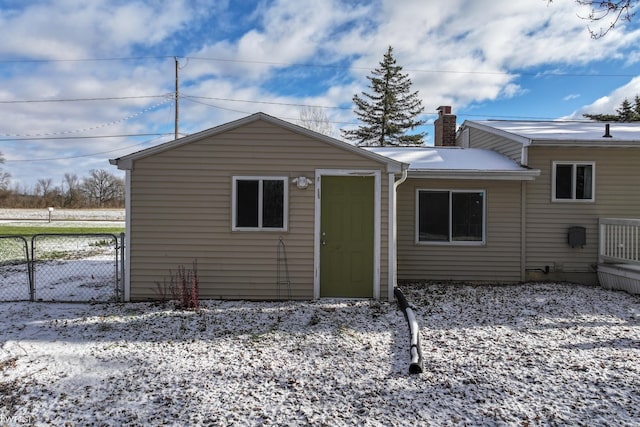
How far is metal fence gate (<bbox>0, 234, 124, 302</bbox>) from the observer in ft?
21.5

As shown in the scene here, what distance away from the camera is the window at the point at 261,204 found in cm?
650

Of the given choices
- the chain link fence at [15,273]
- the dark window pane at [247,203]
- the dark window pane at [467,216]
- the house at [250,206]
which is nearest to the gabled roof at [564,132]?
the dark window pane at [467,216]

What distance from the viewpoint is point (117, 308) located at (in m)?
6.11

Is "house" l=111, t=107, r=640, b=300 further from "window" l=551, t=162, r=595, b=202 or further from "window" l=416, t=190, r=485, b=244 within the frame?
"window" l=551, t=162, r=595, b=202

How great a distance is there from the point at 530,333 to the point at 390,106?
24.0 meters

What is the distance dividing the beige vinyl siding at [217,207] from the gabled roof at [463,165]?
86.6 inches

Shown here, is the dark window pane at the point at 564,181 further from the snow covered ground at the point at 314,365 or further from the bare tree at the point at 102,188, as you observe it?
the bare tree at the point at 102,188

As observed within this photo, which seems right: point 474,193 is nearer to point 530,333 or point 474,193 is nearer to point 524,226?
point 524,226

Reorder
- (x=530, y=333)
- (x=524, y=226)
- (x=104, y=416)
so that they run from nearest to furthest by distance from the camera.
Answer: (x=104, y=416) < (x=530, y=333) < (x=524, y=226)

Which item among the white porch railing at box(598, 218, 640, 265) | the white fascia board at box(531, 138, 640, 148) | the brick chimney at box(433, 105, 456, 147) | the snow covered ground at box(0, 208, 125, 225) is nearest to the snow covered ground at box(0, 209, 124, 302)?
the white fascia board at box(531, 138, 640, 148)

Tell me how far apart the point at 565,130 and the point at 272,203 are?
24.8ft

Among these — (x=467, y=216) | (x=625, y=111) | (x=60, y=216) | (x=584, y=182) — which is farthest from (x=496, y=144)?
(x=60, y=216)

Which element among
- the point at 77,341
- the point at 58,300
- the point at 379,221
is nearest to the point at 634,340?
the point at 379,221

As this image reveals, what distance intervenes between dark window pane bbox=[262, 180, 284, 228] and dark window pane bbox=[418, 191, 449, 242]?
3.44m
